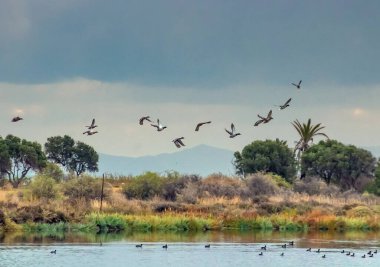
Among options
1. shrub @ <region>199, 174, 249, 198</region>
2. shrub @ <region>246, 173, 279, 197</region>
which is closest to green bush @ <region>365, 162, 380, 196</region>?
shrub @ <region>246, 173, 279, 197</region>

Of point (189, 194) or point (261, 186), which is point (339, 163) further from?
point (189, 194)

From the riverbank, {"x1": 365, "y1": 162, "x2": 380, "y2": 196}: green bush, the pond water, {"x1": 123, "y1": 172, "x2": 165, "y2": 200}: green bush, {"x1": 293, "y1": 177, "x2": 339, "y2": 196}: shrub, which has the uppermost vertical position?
{"x1": 365, "y1": 162, "x2": 380, "y2": 196}: green bush

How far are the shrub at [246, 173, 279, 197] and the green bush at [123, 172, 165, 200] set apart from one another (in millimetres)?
8759

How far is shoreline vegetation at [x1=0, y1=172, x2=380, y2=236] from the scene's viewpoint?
200ft

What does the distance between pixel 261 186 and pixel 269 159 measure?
69.7 feet

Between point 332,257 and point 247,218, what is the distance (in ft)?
73.1

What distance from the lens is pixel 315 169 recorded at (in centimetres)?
10906

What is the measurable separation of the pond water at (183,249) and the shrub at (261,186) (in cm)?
2422

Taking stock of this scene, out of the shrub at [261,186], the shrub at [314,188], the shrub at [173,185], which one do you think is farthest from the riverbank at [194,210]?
the shrub at [314,188]

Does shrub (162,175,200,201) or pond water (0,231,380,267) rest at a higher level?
shrub (162,175,200,201)

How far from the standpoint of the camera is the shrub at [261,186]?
84.5m

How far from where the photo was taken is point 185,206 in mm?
72125

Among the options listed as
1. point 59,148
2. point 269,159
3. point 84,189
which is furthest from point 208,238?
point 59,148

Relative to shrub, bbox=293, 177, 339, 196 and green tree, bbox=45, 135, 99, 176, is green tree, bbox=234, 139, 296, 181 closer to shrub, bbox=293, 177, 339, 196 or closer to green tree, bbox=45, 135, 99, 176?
shrub, bbox=293, 177, 339, 196
